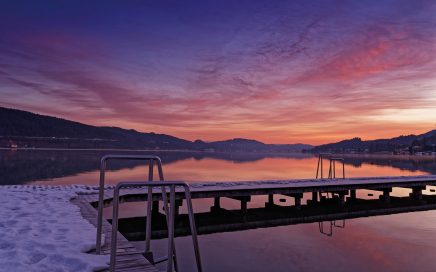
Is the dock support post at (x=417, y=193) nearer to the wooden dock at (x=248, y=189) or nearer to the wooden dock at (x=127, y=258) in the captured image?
the wooden dock at (x=248, y=189)

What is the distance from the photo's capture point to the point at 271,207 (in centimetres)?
2078

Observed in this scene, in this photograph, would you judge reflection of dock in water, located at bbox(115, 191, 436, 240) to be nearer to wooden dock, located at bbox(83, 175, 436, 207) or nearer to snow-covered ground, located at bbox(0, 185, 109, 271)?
wooden dock, located at bbox(83, 175, 436, 207)

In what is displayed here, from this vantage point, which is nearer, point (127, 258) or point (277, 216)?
point (127, 258)

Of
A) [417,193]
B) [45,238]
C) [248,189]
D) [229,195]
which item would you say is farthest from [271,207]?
[45,238]

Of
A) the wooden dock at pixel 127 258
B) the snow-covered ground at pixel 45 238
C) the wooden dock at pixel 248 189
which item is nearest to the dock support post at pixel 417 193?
the wooden dock at pixel 248 189

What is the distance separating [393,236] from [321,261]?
222 inches

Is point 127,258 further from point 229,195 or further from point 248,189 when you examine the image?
point 248,189

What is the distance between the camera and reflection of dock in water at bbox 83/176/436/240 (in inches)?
630

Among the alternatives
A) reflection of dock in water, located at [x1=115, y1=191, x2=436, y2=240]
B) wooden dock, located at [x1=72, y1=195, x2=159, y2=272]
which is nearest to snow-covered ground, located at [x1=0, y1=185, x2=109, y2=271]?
wooden dock, located at [x1=72, y1=195, x2=159, y2=272]

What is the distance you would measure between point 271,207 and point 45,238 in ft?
48.9

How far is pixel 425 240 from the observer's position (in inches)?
629

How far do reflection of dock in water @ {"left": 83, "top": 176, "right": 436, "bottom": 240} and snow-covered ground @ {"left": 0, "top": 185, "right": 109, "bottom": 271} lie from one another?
3.17 meters

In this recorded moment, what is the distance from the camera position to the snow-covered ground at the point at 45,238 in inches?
235

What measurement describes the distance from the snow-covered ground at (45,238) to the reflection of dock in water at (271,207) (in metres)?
3.17
